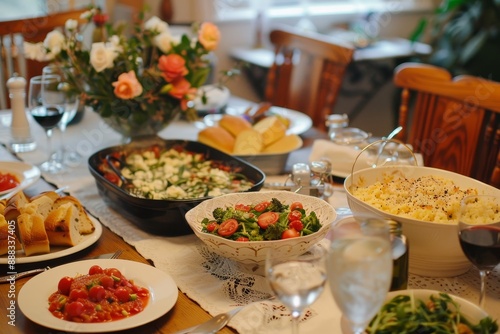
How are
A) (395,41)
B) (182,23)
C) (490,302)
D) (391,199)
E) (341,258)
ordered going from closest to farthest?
(341,258), (490,302), (391,199), (182,23), (395,41)

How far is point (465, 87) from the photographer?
2010 mm

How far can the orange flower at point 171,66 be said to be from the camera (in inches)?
71.4

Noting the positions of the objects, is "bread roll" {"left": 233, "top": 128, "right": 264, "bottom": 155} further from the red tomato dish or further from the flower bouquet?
the red tomato dish

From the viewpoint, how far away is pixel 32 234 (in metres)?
1.28

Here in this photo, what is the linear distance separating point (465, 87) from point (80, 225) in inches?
49.5

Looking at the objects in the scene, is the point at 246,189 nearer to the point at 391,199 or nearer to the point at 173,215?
the point at 173,215

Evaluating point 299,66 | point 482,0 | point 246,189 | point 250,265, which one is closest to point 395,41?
point 482,0

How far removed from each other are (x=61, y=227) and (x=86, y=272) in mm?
145

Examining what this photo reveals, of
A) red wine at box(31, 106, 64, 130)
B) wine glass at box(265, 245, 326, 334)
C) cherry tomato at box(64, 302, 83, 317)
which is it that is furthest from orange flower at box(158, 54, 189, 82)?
wine glass at box(265, 245, 326, 334)

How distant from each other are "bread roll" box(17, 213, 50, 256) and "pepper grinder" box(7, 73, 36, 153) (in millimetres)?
801

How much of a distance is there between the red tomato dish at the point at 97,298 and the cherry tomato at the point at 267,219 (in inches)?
9.7

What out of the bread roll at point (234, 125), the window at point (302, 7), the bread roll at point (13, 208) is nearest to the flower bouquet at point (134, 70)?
the bread roll at point (234, 125)

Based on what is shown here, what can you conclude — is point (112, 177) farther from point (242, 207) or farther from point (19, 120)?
point (19, 120)

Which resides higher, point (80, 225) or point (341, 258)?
point (341, 258)
